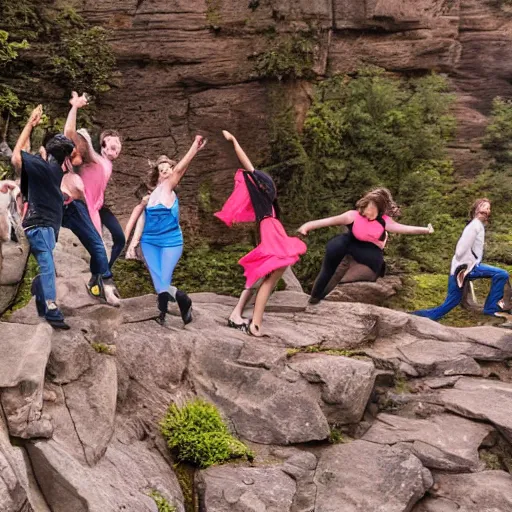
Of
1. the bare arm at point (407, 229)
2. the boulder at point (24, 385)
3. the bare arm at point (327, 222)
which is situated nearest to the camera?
the boulder at point (24, 385)

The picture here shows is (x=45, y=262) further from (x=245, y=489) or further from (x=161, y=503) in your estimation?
(x=245, y=489)

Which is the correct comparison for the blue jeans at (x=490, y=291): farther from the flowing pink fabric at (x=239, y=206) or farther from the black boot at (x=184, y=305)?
the black boot at (x=184, y=305)

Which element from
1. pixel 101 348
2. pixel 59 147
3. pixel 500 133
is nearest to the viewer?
pixel 59 147

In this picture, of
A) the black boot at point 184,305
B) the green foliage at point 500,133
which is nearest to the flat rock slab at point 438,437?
the black boot at point 184,305

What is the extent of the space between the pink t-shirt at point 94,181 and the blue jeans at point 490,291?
17.5 feet

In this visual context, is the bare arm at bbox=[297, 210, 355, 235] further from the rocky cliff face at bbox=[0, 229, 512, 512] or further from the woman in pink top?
the rocky cliff face at bbox=[0, 229, 512, 512]

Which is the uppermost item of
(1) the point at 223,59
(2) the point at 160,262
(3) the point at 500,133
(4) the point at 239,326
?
(1) the point at 223,59

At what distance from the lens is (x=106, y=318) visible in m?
7.32

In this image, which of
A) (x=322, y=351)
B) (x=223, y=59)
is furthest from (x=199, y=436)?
(x=223, y=59)

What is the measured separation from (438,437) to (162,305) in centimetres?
346

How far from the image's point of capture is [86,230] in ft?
24.5

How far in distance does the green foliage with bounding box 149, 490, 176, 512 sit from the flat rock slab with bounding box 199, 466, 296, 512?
0.38 metres

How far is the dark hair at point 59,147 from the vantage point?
6.70 m

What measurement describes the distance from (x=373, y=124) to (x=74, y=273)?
8585 millimetres
